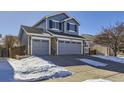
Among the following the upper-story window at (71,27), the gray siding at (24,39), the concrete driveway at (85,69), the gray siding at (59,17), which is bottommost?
the concrete driveway at (85,69)

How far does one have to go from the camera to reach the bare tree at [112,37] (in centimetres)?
711

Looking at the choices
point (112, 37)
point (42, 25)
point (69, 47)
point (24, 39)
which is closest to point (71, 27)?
point (69, 47)

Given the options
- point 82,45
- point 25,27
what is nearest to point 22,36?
point 25,27

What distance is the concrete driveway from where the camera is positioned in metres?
6.83

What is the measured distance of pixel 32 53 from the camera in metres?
7.07

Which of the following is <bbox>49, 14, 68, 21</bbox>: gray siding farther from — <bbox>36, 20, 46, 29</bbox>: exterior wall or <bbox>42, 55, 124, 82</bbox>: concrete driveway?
<bbox>42, 55, 124, 82</bbox>: concrete driveway

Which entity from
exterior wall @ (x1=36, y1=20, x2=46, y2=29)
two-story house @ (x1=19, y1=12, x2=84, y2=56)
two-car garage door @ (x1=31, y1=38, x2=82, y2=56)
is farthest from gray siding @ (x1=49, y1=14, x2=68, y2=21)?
two-car garage door @ (x1=31, y1=38, x2=82, y2=56)

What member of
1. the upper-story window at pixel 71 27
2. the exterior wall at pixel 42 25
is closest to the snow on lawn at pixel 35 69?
the exterior wall at pixel 42 25

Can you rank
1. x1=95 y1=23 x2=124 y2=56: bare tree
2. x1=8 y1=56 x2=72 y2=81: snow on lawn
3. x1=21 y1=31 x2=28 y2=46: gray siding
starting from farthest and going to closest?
x1=95 y1=23 x2=124 y2=56: bare tree, x1=21 y1=31 x2=28 y2=46: gray siding, x1=8 y1=56 x2=72 y2=81: snow on lawn

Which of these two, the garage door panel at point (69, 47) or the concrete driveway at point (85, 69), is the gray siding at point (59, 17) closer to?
the garage door panel at point (69, 47)

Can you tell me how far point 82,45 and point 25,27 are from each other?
181 cm
